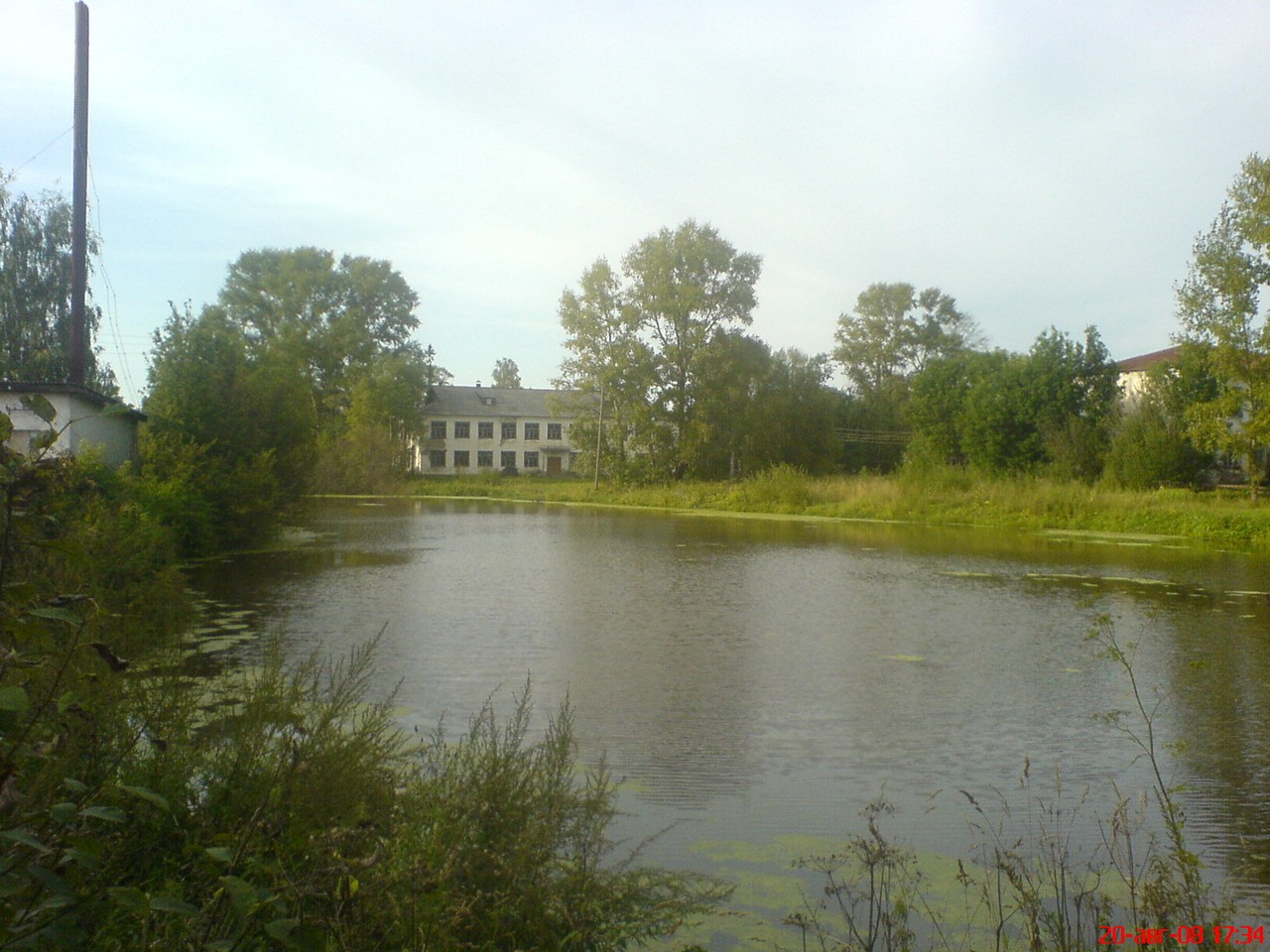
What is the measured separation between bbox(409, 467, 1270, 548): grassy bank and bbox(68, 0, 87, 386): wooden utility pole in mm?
24651

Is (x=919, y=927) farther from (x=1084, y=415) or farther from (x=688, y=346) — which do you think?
(x=688, y=346)

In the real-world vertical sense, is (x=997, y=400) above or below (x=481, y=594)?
above

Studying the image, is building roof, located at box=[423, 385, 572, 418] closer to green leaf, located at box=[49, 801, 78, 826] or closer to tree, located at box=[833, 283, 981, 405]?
tree, located at box=[833, 283, 981, 405]

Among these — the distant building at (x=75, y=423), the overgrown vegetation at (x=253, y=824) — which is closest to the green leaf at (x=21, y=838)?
the overgrown vegetation at (x=253, y=824)

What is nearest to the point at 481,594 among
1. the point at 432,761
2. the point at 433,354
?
the point at 432,761

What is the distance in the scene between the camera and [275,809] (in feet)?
12.4

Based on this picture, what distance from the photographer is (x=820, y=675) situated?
9461 mm

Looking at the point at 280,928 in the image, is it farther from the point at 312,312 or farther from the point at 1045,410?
the point at 312,312

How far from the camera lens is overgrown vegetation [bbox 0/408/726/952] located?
2.45 metres

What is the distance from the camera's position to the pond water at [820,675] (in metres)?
5.73

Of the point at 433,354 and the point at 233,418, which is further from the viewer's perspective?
the point at 433,354

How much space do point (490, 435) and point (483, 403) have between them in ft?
9.14

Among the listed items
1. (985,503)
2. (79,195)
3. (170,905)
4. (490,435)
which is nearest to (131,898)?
(170,905)

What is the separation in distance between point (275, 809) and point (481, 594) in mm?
11000
